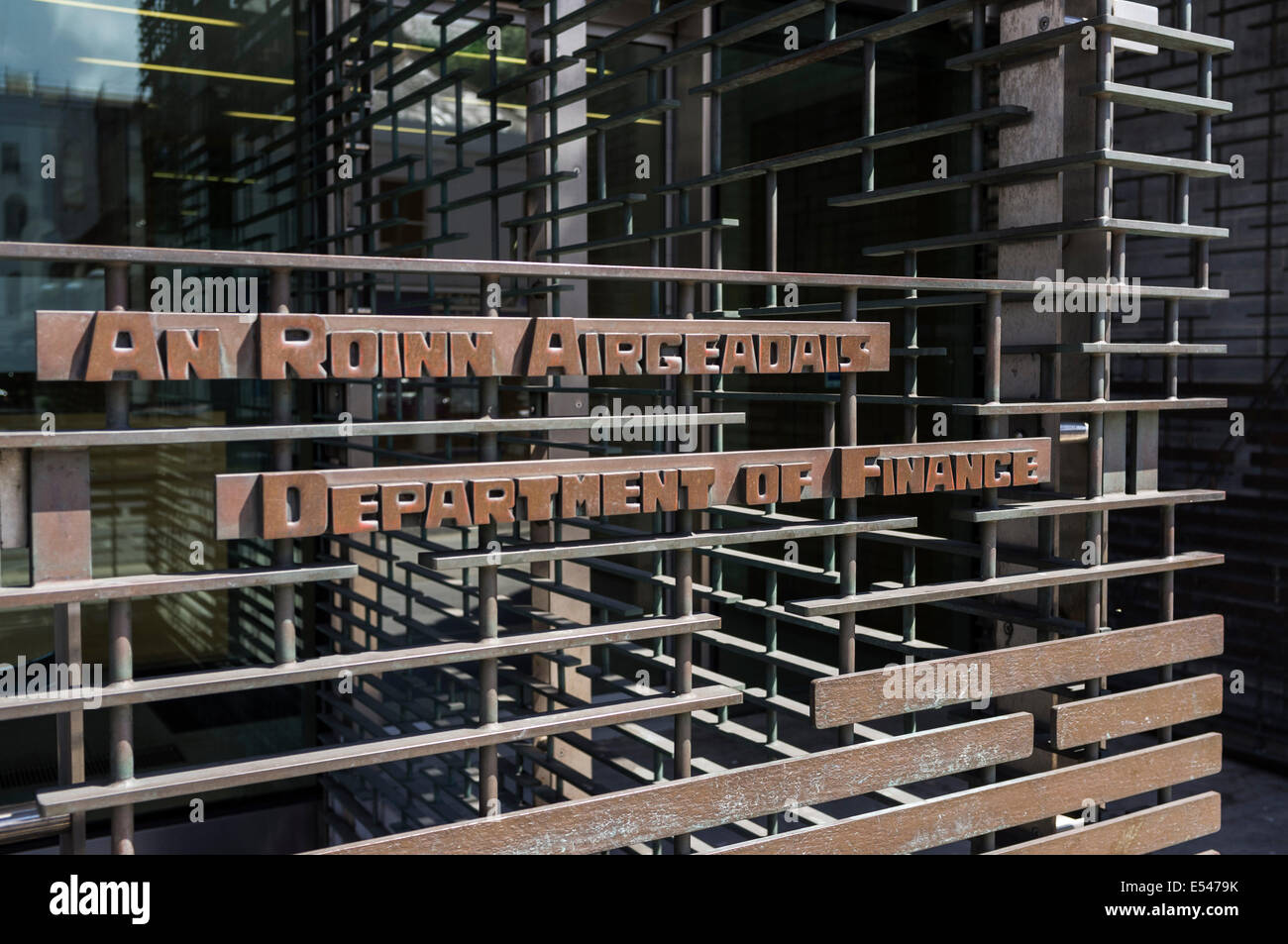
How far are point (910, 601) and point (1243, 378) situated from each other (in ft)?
17.9

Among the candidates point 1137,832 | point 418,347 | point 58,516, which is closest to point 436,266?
point 418,347

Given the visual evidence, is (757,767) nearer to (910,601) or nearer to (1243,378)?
(910,601)

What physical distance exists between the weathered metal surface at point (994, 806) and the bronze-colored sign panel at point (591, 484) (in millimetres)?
748

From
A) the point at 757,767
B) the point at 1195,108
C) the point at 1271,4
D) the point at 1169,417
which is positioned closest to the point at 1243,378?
the point at 1169,417

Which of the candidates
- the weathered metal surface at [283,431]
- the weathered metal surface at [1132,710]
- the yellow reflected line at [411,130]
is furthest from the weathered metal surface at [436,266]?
the yellow reflected line at [411,130]

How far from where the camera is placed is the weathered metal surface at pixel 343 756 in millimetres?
2016

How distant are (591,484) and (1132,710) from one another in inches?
64.8

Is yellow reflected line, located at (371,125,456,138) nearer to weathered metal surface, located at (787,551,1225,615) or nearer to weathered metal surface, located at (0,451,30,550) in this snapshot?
weathered metal surface, located at (787,551,1225,615)

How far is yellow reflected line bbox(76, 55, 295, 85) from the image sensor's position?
5793 mm

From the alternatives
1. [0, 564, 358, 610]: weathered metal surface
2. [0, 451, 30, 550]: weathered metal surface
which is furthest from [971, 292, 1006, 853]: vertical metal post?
[0, 451, 30, 550]: weathered metal surface

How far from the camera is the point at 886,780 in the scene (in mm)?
2783

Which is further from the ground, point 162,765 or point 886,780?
point 886,780

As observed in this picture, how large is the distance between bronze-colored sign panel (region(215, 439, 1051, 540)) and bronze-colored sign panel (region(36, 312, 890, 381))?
7.5 inches

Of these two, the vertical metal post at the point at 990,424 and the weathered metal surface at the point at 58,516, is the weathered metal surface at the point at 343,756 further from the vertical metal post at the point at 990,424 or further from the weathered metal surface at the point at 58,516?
the vertical metal post at the point at 990,424
